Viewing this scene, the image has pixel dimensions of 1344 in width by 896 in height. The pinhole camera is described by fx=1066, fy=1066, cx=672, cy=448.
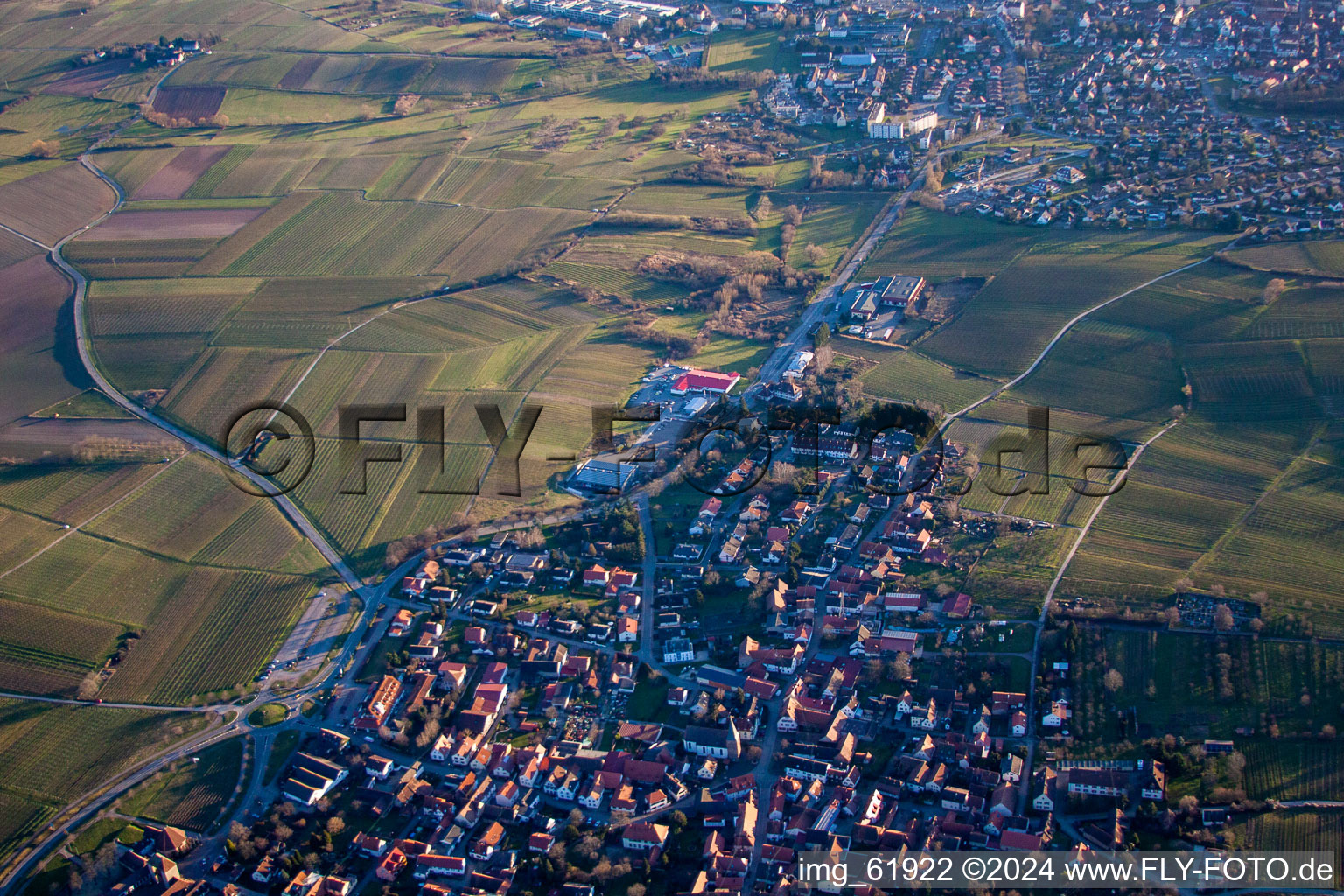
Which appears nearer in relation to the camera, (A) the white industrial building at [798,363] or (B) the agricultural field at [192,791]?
(B) the agricultural field at [192,791]

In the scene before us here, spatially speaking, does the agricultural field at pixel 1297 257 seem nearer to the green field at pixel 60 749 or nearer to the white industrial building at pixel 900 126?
the white industrial building at pixel 900 126

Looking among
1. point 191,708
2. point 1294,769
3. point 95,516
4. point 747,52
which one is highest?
point 747,52

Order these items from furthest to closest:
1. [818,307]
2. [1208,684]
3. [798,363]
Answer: [818,307], [798,363], [1208,684]

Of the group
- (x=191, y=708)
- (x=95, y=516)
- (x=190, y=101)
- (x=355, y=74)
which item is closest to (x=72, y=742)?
(x=191, y=708)

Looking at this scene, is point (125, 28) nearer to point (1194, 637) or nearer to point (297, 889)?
point (297, 889)

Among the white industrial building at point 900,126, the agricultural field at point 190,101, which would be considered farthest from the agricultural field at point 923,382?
the agricultural field at point 190,101

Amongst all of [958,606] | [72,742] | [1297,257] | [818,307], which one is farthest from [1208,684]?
[72,742]

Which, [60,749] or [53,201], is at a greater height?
[53,201]

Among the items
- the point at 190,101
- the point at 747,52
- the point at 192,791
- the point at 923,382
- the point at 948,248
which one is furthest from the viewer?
the point at 747,52

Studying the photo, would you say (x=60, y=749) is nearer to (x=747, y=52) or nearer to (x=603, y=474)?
(x=603, y=474)

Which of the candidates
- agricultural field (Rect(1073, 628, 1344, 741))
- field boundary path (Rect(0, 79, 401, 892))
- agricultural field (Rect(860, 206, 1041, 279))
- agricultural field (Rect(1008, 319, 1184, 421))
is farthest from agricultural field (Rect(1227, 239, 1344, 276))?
field boundary path (Rect(0, 79, 401, 892))

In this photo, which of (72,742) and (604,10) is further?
(604,10)

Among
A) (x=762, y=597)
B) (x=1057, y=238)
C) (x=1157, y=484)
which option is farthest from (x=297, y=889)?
(x=1057, y=238)
